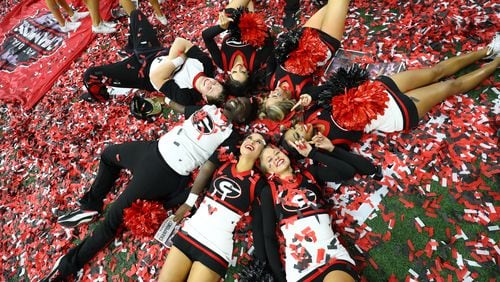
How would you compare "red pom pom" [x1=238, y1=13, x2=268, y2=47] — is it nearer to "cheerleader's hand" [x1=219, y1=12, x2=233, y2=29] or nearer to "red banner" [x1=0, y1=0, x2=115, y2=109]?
"cheerleader's hand" [x1=219, y1=12, x2=233, y2=29]

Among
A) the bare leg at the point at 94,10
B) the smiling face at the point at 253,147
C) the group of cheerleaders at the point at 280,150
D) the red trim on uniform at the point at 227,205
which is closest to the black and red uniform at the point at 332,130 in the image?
the group of cheerleaders at the point at 280,150

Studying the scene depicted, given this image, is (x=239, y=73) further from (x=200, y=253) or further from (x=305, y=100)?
(x=200, y=253)

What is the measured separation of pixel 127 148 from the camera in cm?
336

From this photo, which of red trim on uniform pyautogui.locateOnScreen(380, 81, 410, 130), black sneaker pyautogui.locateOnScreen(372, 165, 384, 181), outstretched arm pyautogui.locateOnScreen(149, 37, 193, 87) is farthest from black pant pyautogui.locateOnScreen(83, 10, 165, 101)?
black sneaker pyautogui.locateOnScreen(372, 165, 384, 181)

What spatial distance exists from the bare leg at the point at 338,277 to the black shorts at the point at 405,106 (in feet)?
4.54

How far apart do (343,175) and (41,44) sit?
5445mm

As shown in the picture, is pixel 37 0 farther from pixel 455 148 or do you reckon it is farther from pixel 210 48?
pixel 455 148

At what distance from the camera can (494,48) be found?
301 cm

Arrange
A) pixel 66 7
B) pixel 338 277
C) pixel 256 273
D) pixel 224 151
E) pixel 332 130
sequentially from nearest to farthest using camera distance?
pixel 338 277
pixel 256 273
pixel 332 130
pixel 224 151
pixel 66 7

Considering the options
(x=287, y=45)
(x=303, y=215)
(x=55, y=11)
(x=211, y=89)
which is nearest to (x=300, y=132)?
(x=303, y=215)

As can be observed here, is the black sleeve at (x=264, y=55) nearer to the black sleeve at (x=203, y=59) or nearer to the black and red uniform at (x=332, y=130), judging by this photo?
the black sleeve at (x=203, y=59)

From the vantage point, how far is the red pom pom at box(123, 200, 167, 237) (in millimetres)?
2996

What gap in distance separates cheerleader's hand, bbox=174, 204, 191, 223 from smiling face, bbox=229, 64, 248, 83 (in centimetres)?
139

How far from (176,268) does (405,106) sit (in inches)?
94.0
